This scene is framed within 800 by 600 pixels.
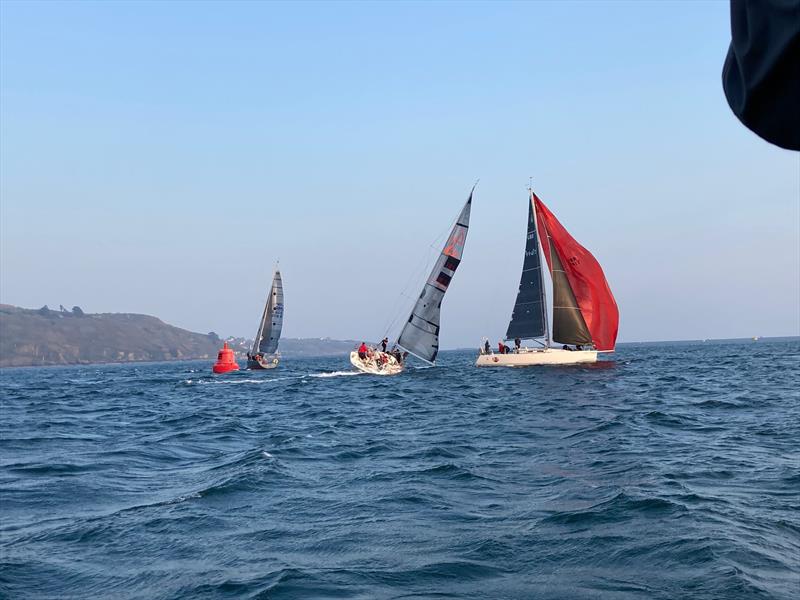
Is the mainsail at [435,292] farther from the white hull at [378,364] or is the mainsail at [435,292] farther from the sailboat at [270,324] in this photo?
the sailboat at [270,324]

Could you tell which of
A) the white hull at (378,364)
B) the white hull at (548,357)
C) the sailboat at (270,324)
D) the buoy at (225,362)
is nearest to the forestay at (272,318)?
the sailboat at (270,324)

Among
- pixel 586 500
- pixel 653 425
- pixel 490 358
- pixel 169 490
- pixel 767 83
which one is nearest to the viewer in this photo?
pixel 767 83

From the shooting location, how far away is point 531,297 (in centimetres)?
4488

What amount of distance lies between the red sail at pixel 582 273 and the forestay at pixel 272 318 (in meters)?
27.7

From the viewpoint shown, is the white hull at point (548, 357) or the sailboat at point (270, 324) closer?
the white hull at point (548, 357)

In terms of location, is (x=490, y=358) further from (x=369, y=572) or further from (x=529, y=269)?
(x=369, y=572)

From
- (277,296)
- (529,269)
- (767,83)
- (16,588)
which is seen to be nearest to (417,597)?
(16,588)

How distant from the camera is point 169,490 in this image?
10.8 meters

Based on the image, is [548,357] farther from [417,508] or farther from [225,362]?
[417,508]

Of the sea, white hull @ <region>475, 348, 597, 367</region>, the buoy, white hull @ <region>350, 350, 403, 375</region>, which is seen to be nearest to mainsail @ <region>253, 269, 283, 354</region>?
the buoy

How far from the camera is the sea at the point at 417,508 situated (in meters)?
6.39

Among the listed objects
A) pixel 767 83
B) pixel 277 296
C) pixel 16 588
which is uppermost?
pixel 277 296

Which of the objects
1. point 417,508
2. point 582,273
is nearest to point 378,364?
point 582,273

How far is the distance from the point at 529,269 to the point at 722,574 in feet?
130
